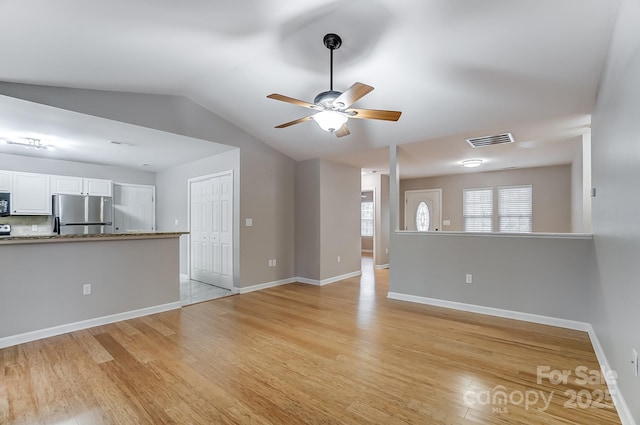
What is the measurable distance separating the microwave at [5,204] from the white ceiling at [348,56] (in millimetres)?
2010

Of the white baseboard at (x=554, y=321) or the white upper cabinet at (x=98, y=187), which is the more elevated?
the white upper cabinet at (x=98, y=187)

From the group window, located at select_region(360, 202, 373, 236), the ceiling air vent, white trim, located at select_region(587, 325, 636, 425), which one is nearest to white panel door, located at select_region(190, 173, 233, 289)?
the ceiling air vent

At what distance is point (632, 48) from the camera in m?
1.71

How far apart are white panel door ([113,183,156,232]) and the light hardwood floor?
392cm

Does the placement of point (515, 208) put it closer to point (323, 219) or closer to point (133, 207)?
point (323, 219)

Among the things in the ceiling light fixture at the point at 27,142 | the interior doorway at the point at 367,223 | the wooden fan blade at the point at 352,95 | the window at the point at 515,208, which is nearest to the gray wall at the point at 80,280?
Answer: the ceiling light fixture at the point at 27,142

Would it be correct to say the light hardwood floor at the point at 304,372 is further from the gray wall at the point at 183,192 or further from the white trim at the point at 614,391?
the gray wall at the point at 183,192

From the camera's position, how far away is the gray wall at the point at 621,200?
1661 mm

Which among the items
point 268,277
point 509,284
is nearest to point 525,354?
point 509,284

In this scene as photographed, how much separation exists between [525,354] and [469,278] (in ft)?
4.68

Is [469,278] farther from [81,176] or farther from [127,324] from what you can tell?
[81,176]

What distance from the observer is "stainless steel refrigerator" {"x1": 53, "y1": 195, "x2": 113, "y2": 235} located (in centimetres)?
561

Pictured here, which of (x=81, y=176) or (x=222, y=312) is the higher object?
(x=81, y=176)

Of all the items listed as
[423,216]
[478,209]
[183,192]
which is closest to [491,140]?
[478,209]
